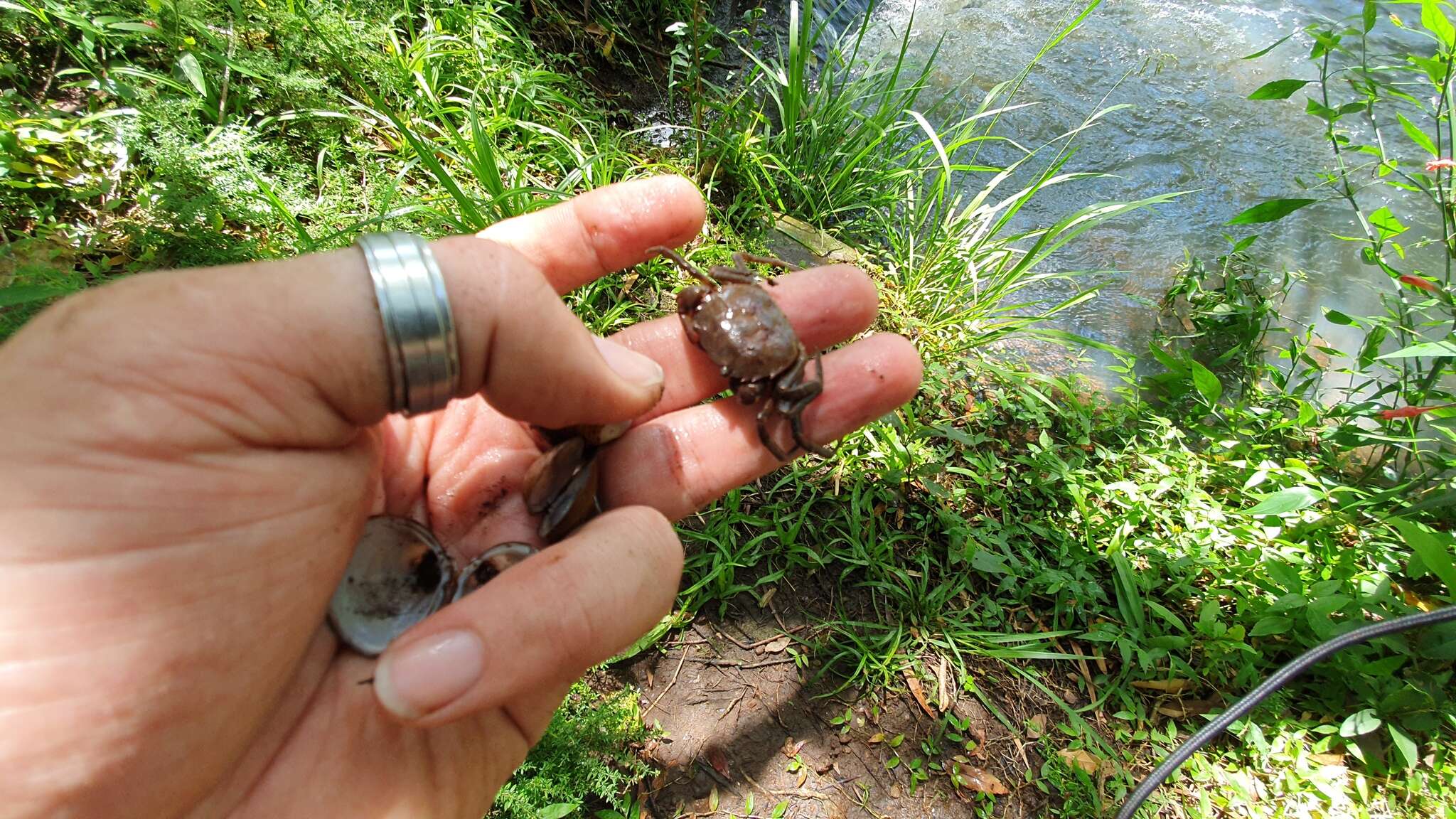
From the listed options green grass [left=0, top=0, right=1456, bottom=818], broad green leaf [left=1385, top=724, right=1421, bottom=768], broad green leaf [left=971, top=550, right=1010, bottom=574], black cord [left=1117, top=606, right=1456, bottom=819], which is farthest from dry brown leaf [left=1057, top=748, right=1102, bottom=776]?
broad green leaf [left=1385, top=724, right=1421, bottom=768]

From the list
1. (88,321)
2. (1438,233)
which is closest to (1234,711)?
(88,321)

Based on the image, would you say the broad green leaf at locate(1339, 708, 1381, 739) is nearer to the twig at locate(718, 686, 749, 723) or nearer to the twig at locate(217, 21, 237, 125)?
the twig at locate(718, 686, 749, 723)

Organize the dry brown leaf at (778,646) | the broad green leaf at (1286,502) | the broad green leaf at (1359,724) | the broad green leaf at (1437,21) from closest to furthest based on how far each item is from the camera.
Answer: the broad green leaf at (1437,21) → the broad green leaf at (1359,724) → the dry brown leaf at (778,646) → the broad green leaf at (1286,502)

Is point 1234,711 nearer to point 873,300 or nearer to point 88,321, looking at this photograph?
point 873,300

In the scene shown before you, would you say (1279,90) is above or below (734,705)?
above

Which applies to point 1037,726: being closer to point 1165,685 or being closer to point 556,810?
point 1165,685

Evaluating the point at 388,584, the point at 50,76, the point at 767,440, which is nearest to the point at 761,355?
the point at 767,440

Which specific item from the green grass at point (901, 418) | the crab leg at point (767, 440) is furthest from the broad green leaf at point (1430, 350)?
the crab leg at point (767, 440)

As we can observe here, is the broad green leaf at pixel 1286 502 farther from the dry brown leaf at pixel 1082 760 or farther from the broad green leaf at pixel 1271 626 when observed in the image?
the dry brown leaf at pixel 1082 760
